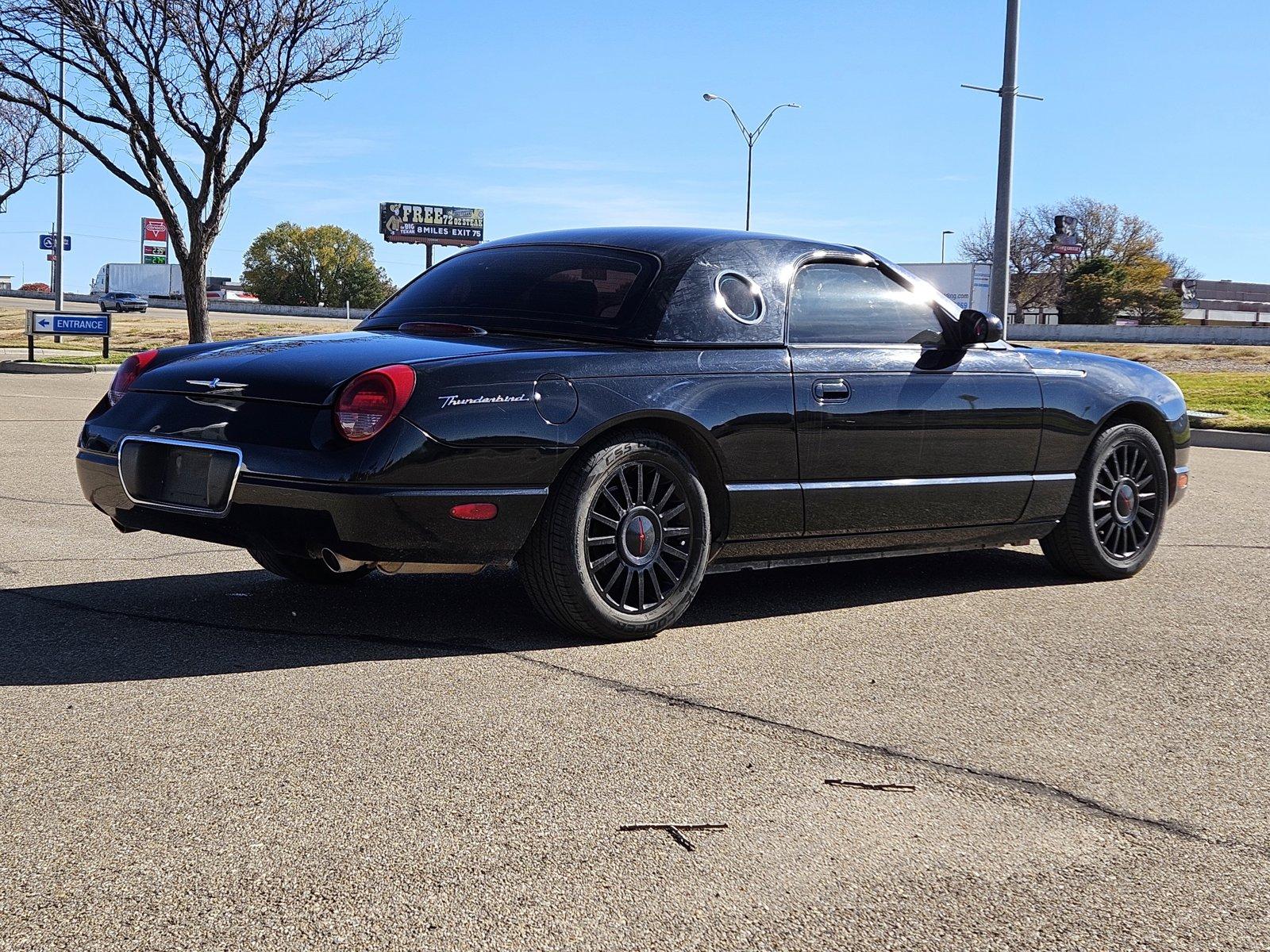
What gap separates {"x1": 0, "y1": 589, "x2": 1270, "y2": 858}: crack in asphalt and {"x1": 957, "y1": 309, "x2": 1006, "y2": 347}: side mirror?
2442 millimetres

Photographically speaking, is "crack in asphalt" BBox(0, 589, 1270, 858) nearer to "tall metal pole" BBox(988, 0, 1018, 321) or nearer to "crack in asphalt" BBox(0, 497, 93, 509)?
"crack in asphalt" BBox(0, 497, 93, 509)

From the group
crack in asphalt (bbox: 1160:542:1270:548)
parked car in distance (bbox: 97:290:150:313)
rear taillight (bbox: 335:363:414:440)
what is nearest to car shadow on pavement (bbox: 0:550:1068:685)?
rear taillight (bbox: 335:363:414:440)

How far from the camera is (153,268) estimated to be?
110m

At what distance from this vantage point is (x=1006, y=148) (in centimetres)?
2038

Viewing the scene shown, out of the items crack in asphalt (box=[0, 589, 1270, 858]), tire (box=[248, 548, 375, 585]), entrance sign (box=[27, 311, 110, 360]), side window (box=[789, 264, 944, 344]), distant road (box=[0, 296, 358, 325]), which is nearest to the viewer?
crack in asphalt (box=[0, 589, 1270, 858])

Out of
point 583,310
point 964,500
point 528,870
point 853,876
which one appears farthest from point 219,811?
point 964,500

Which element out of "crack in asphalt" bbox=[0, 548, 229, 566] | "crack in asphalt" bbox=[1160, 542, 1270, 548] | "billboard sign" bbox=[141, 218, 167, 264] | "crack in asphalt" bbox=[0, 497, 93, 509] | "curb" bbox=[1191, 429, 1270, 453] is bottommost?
"crack in asphalt" bbox=[0, 548, 229, 566]

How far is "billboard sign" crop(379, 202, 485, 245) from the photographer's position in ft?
372

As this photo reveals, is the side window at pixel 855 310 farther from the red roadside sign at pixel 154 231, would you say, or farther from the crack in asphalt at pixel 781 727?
the red roadside sign at pixel 154 231

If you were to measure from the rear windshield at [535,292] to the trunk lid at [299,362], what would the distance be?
0.21m

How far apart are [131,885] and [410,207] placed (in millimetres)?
115999

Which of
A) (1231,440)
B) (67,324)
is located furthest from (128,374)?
(67,324)

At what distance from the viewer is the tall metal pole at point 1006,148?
66.5 feet

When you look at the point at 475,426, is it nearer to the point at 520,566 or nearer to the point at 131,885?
the point at 520,566
